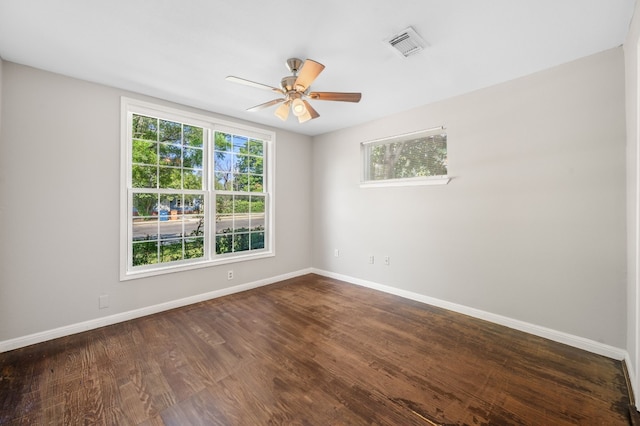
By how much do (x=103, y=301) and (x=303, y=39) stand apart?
3.34 metres

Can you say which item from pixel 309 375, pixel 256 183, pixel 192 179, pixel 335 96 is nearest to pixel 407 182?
pixel 335 96

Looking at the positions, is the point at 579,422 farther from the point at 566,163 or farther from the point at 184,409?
the point at 184,409

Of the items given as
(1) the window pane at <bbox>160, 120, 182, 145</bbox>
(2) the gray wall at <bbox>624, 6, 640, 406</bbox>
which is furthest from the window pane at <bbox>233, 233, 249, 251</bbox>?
(2) the gray wall at <bbox>624, 6, 640, 406</bbox>

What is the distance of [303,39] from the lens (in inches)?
81.1

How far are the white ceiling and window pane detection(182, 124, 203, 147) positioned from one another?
612 mm

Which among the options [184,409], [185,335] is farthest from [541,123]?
[185,335]

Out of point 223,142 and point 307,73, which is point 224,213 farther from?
point 307,73

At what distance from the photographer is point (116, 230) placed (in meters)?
2.90

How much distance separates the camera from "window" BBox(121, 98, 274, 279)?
3080 millimetres

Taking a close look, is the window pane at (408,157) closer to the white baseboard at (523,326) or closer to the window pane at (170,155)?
the white baseboard at (523,326)

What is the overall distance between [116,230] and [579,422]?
14.0 ft

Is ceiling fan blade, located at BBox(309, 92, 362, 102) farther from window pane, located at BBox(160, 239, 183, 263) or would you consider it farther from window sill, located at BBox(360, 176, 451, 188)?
window pane, located at BBox(160, 239, 183, 263)

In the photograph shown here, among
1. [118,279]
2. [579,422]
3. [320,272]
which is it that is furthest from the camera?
[320,272]

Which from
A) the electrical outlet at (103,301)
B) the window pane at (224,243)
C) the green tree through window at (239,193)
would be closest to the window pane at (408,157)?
the green tree through window at (239,193)
